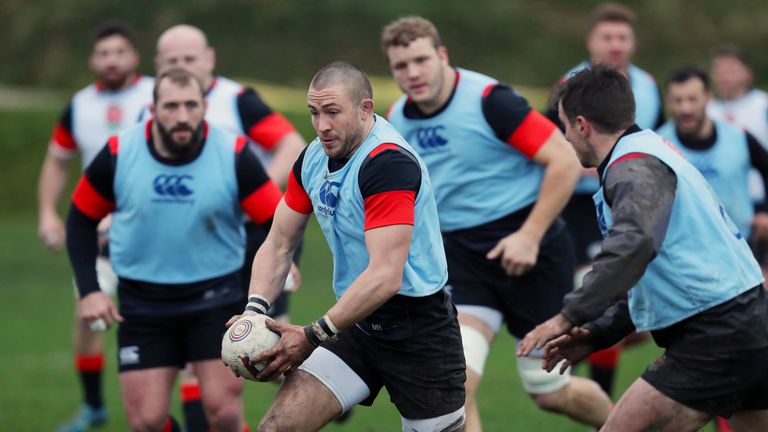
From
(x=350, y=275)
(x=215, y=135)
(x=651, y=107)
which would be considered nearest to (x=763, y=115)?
(x=651, y=107)

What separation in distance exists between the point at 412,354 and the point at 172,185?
1.97 meters

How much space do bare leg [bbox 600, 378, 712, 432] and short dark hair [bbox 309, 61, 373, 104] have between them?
1.69m

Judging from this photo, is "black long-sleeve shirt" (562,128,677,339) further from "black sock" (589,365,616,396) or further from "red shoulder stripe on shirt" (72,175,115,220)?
"black sock" (589,365,616,396)

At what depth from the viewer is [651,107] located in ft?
29.9

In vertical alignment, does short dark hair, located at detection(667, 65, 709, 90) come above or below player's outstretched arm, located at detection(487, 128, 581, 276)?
above

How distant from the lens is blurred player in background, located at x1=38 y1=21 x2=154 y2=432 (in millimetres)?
9211

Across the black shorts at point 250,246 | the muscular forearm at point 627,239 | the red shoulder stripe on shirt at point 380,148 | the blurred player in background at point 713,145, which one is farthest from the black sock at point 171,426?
the blurred player in background at point 713,145

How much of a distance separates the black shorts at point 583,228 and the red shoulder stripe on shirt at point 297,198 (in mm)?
3969

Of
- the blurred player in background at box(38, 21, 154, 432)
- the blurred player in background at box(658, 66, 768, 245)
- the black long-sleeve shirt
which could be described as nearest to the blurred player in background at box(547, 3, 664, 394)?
the blurred player in background at box(658, 66, 768, 245)

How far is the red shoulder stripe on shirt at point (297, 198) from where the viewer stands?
18.3ft

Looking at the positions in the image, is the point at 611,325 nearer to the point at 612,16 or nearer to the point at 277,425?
the point at 277,425

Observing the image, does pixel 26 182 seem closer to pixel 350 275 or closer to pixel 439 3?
pixel 439 3

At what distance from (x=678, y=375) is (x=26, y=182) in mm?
21349

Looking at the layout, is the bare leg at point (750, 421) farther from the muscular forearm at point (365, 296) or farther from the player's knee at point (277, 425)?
the player's knee at point (277, 425)
